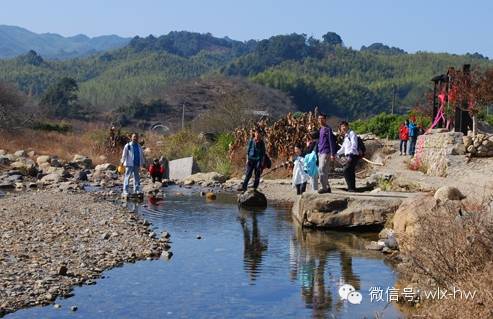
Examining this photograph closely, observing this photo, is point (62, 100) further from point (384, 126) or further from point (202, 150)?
point (202, 150)

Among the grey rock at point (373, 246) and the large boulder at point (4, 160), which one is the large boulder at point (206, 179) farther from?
the grey rock at point (373, 246)

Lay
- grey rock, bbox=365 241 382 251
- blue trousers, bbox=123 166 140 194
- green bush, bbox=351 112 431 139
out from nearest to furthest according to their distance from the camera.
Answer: grey rock, bbox=365 241 382 251 < blue trousers, bbox=123 166 140 194 < green bush, bbox=351 112 431 139

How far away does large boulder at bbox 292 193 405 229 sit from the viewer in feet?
46.4

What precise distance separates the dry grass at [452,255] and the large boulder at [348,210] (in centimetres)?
559

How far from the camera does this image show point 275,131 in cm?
2761

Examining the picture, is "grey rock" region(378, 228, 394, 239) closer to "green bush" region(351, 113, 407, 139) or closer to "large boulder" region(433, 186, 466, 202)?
"large boulder" region(433, 186, 466, 202)

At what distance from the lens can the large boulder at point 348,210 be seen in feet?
46.4

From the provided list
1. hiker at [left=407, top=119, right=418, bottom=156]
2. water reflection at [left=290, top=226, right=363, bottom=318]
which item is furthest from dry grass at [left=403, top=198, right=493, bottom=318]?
hiker at [left=407, top=119, right=418, bottom=156]

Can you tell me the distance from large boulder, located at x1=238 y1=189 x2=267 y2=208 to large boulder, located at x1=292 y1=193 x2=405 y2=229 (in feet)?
13.1

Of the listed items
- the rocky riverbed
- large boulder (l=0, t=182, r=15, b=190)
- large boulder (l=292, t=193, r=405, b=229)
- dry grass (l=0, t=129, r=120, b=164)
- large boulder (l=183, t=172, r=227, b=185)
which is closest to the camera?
the rocky riverbed

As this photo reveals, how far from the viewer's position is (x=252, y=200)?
18.9 metres

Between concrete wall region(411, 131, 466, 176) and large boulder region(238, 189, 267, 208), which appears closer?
large boulder region(238, 189, 267, 208)

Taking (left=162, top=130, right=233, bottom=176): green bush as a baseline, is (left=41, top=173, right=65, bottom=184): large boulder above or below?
below

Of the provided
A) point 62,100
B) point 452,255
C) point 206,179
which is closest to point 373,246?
point 452,255
